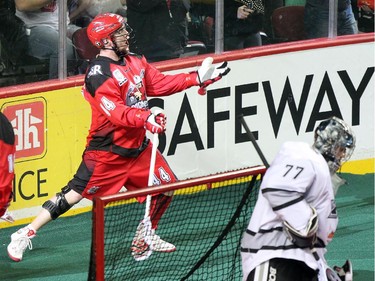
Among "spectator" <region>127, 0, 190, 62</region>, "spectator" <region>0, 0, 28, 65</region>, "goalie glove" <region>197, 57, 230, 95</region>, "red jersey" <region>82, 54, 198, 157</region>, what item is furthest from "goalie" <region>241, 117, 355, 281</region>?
"spectator" <region>127, 0, 190, 62</region>

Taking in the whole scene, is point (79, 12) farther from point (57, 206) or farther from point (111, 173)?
point (57, 206)

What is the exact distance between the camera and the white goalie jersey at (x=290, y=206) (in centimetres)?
589

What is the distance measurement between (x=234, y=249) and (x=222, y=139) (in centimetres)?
260

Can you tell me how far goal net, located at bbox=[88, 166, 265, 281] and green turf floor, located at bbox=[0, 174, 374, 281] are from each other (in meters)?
1.01

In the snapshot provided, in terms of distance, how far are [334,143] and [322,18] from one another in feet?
15.0

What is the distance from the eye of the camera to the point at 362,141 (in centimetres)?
1079

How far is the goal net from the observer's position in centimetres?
684

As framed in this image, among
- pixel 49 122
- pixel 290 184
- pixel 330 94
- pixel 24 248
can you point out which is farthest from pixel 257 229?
pixel 330 94

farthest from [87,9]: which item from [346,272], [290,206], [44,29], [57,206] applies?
[290,206]

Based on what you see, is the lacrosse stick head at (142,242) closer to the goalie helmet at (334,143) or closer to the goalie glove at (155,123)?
the goalie glove at (155,123)

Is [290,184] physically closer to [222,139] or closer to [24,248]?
[24,248]

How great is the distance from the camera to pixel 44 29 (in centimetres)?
930

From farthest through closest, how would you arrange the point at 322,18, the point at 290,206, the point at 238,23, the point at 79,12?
1. the point at 322,18
2. the point at 238,23
3. the point at 79,12
4. the point at 290,206

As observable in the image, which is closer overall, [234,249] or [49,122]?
[234,249]
